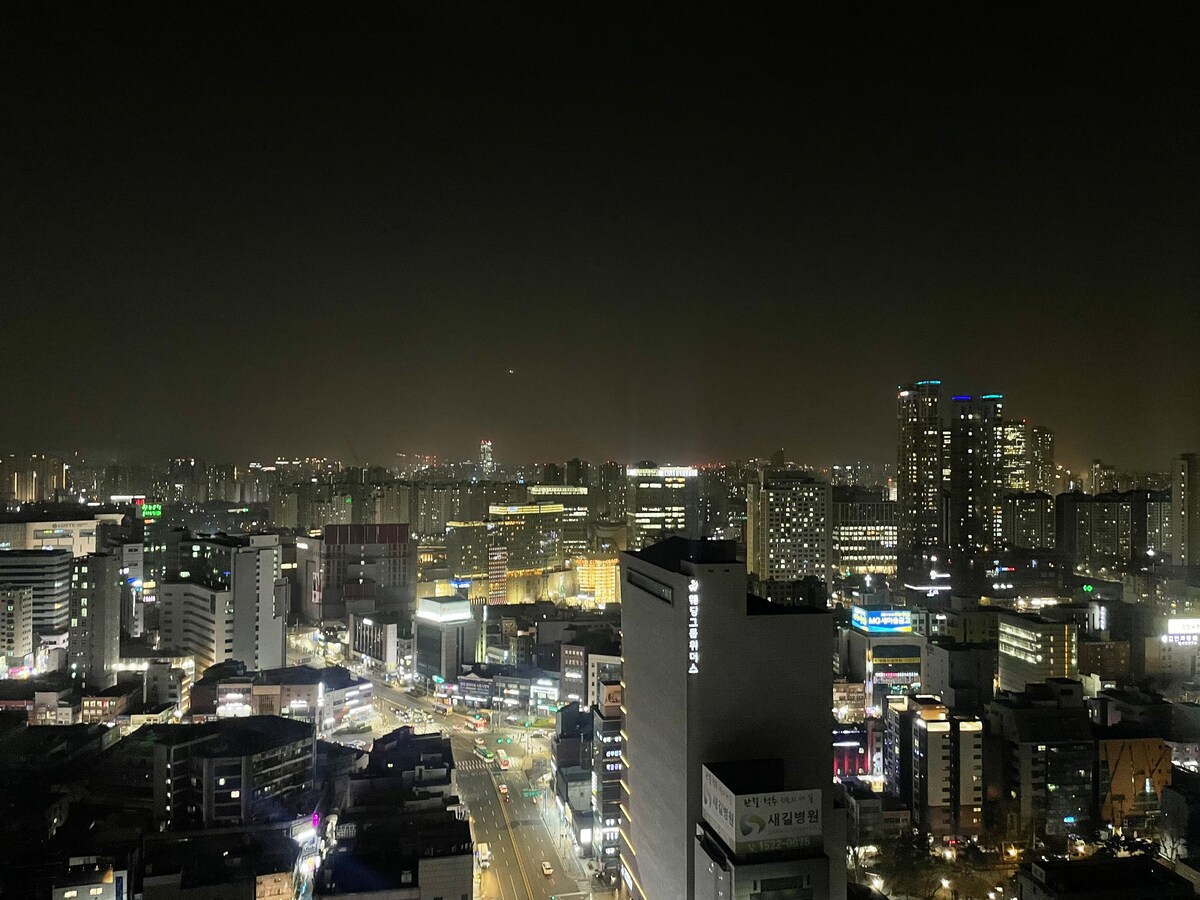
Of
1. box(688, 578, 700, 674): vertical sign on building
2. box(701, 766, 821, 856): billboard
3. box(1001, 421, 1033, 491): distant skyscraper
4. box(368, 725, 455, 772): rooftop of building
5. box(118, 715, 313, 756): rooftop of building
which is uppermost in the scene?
box(1001, 421, 1033, 491): distant skyscraper

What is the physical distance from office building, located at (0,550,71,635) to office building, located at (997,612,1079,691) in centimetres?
1548

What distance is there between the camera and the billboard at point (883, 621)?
13664 millimetres

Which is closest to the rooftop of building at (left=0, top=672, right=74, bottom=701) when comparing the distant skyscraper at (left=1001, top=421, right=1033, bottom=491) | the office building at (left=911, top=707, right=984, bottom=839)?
the office building at (left=911, top=707, right=984, bottom=839)

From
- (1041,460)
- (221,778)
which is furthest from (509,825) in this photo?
(1041,460)

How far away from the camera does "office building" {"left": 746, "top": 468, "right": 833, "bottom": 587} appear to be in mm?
20391

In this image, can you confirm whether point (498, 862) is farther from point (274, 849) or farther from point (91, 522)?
point (91, 522)

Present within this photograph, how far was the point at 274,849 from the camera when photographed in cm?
766

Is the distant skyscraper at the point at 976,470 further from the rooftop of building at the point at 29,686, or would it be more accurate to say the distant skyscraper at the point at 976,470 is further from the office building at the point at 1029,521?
the rooftop of building at the point at 29,686

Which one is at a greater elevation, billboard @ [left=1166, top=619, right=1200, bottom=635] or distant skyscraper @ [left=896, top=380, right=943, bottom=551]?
distant skyscraper @ [left=896, top=380, right=943, bottom=551]

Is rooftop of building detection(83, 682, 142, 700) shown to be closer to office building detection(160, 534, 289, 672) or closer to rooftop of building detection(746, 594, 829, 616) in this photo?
office building detection(160, 534, 289, 672)

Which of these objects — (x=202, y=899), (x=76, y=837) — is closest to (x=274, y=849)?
(x=202, y=899)

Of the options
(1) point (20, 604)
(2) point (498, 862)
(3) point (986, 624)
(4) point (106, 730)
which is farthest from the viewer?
(3) point (986, 624)

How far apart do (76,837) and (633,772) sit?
202 inches

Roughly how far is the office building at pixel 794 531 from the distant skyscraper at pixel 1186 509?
6.95 meters
